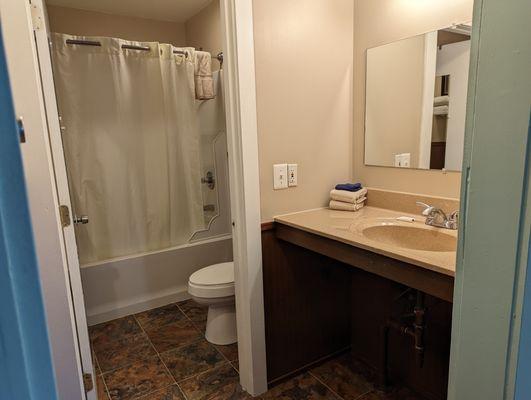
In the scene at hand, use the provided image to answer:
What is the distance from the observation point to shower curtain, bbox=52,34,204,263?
250 centimetres

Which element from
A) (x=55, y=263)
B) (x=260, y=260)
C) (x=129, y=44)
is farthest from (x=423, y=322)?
(x=129, y=44)

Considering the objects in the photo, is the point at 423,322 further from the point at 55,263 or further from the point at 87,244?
the point at 87,244

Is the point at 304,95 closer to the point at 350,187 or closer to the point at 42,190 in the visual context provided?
the point at 350,187

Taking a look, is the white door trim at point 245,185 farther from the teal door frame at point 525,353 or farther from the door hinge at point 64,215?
the teal door frame at point 525,353

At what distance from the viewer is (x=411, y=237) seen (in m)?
1.63

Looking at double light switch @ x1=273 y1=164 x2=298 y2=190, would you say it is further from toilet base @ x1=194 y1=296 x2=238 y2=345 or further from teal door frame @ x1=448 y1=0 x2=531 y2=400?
teal door frame @ x1=448 y1=0 x2=531 y2=400

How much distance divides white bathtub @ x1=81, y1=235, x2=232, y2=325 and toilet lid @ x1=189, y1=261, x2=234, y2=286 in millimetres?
517

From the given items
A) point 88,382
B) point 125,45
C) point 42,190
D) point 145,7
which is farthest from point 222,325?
point 145,7

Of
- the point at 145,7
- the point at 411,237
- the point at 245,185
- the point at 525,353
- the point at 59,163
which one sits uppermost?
the point at 145,7

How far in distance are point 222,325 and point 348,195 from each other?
→ 1181mm

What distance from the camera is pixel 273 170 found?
179cm

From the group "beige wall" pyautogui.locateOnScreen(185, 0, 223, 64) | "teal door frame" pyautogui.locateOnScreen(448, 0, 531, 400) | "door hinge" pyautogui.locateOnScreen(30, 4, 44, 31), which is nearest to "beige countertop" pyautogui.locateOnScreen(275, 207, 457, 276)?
"teal door frame" pyautogui.locateOnScreen(448, 0, 531, 400)

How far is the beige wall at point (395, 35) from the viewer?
1594 mm

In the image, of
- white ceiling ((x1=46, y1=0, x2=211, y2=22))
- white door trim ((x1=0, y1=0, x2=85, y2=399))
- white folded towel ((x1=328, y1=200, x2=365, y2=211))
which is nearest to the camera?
white door trim ((x1=0, y1=0, x2=85, y2=399))
